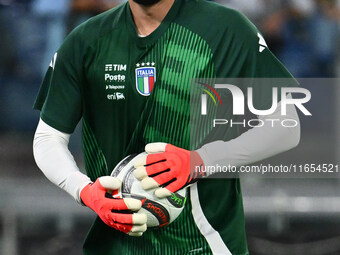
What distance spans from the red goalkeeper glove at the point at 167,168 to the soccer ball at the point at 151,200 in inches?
1.4

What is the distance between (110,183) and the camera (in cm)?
293

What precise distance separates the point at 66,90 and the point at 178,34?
51cm

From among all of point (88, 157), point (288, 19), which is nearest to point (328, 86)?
point (288, 19)

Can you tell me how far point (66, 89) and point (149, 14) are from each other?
1.49 feet

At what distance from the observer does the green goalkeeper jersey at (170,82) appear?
10.0ft

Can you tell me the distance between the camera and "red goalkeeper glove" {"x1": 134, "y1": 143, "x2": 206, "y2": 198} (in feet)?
9.54

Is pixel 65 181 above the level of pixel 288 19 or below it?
below

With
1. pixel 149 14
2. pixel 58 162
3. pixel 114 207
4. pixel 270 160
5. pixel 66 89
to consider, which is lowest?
pixel 270 160

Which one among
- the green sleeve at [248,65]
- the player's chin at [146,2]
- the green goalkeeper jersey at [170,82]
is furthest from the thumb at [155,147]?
the player's chin at [146,2]

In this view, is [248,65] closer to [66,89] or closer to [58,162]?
[66,89]

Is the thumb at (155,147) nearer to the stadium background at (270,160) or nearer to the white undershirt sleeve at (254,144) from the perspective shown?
the white undershirt sleeve at (254,144)

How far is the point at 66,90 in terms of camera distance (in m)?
3.18

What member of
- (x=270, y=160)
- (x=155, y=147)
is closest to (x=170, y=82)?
(x=155, y=147)

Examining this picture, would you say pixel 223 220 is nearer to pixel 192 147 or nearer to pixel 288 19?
pixel 192 147
